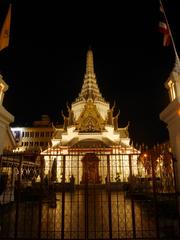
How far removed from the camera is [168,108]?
21.9 ft

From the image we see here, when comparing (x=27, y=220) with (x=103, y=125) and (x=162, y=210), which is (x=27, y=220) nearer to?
(x=162, y=210)

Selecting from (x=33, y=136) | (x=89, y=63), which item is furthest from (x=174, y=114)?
(x=33, y=136)

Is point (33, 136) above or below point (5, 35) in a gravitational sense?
above

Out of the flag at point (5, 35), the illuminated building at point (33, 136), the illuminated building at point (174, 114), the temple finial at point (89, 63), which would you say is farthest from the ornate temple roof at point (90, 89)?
the illuminated building at point (174, 114)

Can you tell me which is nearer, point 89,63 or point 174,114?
point 174,114

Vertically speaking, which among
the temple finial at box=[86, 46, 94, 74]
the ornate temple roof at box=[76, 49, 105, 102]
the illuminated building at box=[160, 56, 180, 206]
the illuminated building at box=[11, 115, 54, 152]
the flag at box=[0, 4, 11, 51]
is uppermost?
the temple finial at box=[86, 46, 94, 74]

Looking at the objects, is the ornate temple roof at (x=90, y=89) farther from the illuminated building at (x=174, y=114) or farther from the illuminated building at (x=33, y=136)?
the illuminated building at (x=174, y=114)

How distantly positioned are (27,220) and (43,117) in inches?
2114

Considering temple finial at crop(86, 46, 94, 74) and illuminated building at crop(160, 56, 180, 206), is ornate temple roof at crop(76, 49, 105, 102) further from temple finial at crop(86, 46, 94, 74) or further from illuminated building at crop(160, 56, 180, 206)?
illuminated building at crop(160, 56, 180, 206)

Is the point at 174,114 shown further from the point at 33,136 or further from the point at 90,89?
the point at 33,136

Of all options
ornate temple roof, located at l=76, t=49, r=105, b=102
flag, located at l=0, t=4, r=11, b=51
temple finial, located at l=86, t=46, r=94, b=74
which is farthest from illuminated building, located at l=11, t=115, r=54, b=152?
flag, located at l=0, t=4, r=11, b=51

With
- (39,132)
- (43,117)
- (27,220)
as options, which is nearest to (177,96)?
(27,220)

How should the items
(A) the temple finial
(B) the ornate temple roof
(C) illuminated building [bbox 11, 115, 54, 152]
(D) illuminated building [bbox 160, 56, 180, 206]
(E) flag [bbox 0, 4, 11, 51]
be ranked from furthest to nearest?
(C) illuminated building [bbox 11, 115, 54, 152], (A) the temple finial, (B) the ornate temple roof, (E) flag [bbox 0, 4, 11, 51], (D) illuminated building [bbox 160, 56, 180, 206]

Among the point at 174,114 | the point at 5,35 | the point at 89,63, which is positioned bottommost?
the point at 174,114
